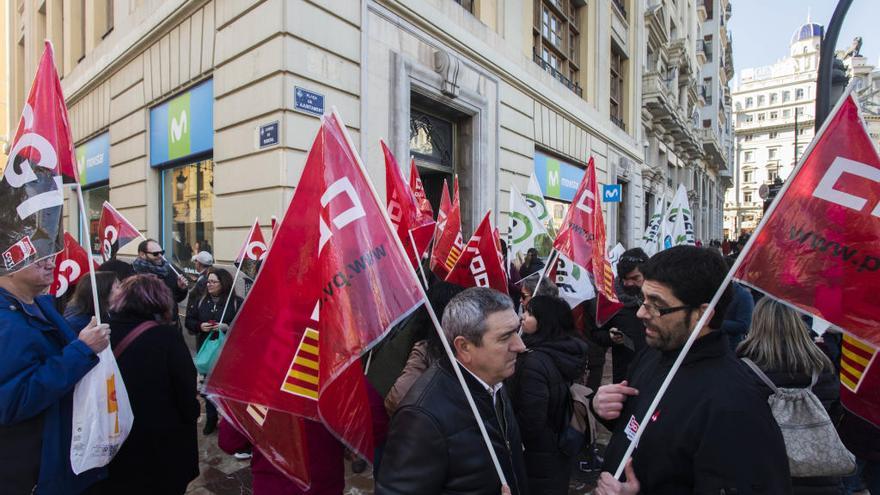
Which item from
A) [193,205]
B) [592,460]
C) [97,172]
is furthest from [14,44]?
[592,460]

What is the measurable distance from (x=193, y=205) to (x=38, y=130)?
22.4 feet

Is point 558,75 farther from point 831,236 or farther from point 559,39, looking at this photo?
point 831,236

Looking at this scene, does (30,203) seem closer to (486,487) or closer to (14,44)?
(486,487)

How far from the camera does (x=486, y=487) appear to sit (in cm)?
165

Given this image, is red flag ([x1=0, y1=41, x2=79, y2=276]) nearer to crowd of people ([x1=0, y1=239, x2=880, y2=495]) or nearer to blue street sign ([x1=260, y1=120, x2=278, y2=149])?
crowd of people ([x1=0, y1=239, x2=880, y2=495])

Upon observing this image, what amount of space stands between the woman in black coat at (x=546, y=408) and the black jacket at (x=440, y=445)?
73 centimetres

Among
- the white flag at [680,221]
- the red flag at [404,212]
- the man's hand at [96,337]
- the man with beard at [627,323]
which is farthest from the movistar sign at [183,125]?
the white flag at [680,221]

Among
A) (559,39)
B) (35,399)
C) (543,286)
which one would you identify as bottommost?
(35,399)

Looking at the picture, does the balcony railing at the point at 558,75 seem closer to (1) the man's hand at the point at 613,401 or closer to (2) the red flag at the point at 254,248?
(2) the red flag at the point at 254,248

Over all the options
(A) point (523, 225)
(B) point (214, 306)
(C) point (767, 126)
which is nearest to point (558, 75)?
(A) point (523, 225)

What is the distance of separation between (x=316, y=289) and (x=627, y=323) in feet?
10.4

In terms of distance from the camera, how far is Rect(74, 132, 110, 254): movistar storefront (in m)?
11.3

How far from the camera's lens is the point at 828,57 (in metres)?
5.24

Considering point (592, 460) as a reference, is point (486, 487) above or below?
above
